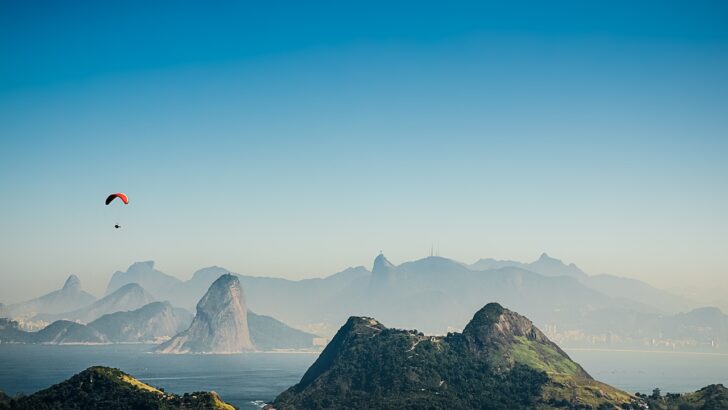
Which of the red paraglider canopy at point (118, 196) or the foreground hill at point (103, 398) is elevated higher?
the red paraglider canopy at point (118, 196)

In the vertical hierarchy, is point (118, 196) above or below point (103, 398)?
above

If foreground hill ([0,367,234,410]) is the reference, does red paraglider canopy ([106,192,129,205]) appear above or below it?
above

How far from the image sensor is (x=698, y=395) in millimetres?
198375

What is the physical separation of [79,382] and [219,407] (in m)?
31.1

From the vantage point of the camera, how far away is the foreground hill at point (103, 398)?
142500 mm

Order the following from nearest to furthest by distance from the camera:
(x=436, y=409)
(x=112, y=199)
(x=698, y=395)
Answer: (x=112, y=199) < (x=436, y=409) < (x=698, y=395)

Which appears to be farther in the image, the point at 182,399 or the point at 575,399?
the point at 575,399

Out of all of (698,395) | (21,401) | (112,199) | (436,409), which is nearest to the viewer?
(112,199)

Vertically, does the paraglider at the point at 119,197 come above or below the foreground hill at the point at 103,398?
above

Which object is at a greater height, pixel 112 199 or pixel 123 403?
pixel 112 199

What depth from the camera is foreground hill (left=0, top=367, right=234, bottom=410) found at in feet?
468

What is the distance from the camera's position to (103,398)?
146 meters

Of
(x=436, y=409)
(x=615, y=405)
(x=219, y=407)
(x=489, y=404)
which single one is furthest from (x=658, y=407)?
(x=219, y=407)

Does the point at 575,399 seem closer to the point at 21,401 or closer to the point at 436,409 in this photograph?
the point at 436,409
